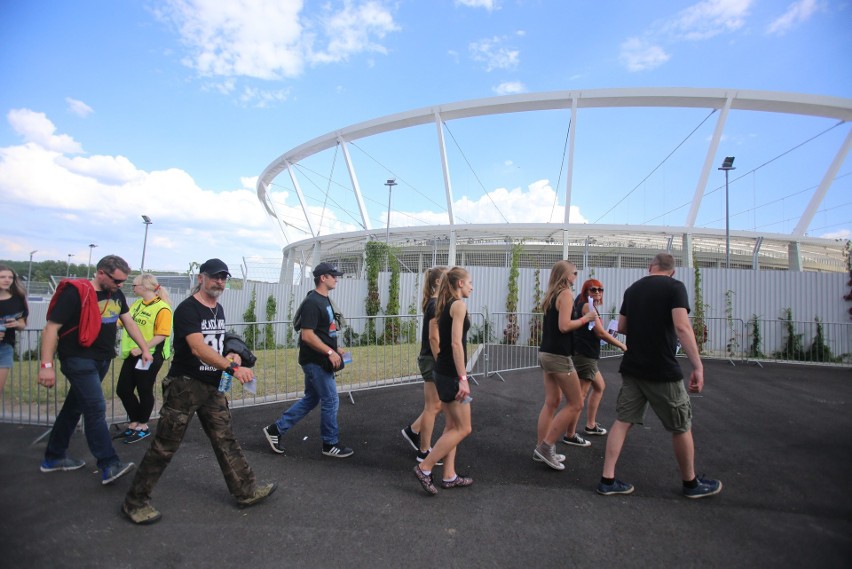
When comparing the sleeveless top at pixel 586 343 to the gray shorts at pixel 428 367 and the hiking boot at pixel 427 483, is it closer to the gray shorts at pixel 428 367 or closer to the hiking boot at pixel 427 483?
the gray shorts at pixel 428 367

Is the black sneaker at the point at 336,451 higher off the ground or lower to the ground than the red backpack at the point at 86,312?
lower

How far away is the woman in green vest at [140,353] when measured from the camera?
4820 millimetres

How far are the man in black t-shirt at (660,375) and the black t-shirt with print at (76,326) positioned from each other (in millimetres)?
4473

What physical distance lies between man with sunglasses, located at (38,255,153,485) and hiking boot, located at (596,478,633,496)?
4.07 m

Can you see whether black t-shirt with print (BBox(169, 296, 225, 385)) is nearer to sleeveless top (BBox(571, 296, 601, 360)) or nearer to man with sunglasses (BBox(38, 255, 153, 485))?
man with sunglasses (BBox(38, 255, 153, 485))

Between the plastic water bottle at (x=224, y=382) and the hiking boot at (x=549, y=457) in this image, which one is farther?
the hiking boot at (x=549, y=457)

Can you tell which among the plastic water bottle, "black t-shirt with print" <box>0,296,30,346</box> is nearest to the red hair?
the plastic water bottle

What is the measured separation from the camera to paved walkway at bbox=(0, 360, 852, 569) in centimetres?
270

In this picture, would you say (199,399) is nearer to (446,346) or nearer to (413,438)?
(446,346)

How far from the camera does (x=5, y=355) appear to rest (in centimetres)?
407

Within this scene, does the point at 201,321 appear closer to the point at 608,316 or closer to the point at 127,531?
the point at 127,531

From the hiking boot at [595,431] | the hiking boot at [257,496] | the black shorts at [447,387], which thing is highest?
the black shorts at [447,387]

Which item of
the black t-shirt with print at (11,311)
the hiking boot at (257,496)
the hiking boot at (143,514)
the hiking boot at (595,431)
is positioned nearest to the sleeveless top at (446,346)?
the hiking boot at (257,496)

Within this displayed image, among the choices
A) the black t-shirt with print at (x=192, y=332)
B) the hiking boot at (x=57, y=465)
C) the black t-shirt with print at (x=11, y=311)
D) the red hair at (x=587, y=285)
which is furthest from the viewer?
the red hair at (x=587, y=285)
